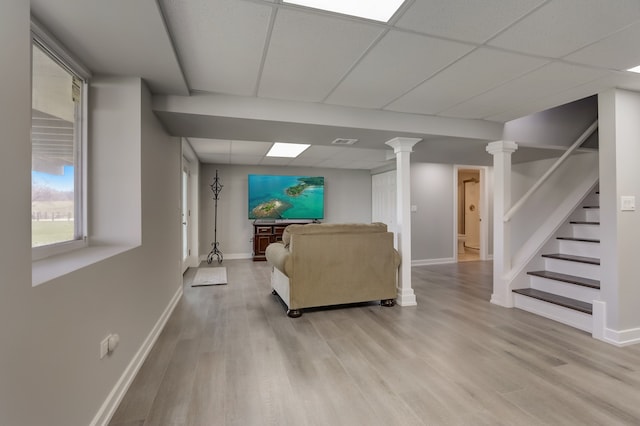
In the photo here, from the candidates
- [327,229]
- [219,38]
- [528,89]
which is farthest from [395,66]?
[327,229]

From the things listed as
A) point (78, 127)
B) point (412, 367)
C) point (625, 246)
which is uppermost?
point (78, 127)

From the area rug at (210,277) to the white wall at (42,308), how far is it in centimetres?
248

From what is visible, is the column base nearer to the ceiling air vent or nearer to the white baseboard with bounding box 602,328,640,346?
the white baseboard with bounding box 602,328,640,346

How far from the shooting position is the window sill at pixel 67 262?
121 centimetres

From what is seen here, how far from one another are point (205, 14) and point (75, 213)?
1463mm

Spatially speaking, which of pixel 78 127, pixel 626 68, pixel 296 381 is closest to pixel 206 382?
pixel 296 381

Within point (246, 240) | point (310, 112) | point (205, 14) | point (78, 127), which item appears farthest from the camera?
point (246, 240)

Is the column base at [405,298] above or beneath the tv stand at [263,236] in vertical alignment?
beneath

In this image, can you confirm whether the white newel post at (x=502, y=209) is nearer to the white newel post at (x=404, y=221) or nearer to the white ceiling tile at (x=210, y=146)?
the white newel post at (x=404, y=221)

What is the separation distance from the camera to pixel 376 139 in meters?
3.59

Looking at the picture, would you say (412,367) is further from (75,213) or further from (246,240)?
(246,240)

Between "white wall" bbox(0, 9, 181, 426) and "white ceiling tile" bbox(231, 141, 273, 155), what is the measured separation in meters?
2.53

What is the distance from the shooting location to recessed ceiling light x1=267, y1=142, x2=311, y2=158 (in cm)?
482

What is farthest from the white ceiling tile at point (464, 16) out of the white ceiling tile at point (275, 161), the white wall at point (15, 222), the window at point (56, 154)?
the white ceiling tile at point (275, 161)
